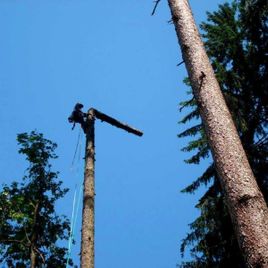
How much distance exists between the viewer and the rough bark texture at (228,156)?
3256mm

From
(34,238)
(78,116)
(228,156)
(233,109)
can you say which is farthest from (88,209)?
(34,238)

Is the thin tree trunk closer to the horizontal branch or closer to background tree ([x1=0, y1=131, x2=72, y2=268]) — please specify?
background tree ([x1=0, y1=131, x2=72, y2=268])

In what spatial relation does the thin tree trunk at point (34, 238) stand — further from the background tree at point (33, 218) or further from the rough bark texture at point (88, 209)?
the rough bark texture at point (88, 209)

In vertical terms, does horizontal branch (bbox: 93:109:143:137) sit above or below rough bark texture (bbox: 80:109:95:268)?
above

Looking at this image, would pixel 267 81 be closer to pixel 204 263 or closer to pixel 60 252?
pixel 204 263

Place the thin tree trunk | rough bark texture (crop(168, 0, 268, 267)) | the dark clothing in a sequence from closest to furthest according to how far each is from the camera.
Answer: rough bark texture (crop(168, 0, 268, 267)) < the dark clothing < the thin tree trunk

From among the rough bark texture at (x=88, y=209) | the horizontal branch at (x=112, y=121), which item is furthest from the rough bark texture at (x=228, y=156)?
the horizontal branch at (x=112, y=121)

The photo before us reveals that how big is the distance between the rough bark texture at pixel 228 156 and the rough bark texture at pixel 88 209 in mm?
3406

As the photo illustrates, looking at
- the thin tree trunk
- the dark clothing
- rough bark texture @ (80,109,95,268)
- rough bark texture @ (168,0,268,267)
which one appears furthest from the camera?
the thin tree trunk

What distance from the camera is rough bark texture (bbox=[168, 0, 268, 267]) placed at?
326cm

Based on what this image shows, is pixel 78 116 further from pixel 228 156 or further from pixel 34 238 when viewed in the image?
pixel 34 238

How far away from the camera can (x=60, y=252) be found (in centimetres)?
1584

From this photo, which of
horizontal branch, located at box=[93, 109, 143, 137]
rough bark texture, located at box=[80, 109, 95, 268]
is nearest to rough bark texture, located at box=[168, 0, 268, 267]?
rough bark texture, located at box=[80, 109, 95, 268]

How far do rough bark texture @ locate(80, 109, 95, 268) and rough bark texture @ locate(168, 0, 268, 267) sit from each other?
11.2 feet
